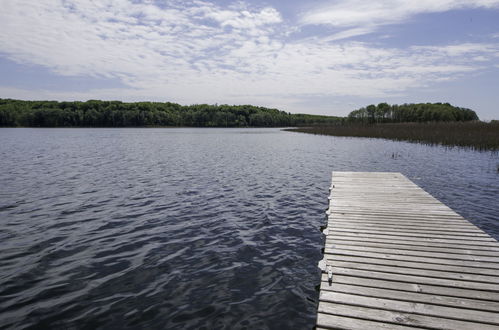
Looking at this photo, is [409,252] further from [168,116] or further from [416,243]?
[168,116]

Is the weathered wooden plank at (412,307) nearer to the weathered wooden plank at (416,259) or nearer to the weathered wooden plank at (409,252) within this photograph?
the weathered wooden plank at (416,259)

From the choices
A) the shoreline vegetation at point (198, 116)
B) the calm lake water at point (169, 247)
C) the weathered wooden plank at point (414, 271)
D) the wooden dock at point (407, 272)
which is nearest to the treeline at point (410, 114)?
the shoreline vegetation at point (198, 116)

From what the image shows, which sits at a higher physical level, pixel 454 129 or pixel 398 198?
pixel 454 129

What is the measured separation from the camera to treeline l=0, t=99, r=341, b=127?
121281 millimetres

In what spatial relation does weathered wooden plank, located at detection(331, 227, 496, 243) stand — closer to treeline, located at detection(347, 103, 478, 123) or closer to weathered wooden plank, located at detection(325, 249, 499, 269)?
weathered wooden plank, located at detection(325, 249, 499, 269)

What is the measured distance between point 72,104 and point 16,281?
159517 millimetres

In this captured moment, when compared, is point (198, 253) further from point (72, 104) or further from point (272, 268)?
point (72, 104)

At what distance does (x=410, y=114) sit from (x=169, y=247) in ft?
330

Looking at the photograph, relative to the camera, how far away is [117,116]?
131m

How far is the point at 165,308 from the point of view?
4.95 meters

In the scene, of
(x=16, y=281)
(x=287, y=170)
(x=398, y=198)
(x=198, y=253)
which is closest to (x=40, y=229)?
(x=16, y=281)

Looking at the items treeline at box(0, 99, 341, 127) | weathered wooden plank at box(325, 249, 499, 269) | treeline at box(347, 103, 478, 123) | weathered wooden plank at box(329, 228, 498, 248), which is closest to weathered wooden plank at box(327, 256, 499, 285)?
weathered wooden plank at box(325, 249, 499, 269)

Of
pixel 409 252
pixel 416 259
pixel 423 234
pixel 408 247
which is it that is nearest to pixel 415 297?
pixel 416 259

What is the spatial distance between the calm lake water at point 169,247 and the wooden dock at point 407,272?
2.69 feet
